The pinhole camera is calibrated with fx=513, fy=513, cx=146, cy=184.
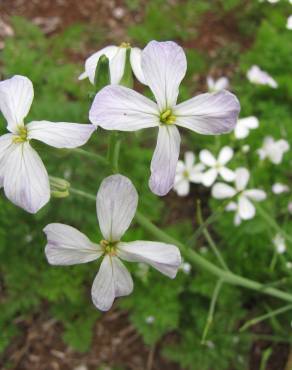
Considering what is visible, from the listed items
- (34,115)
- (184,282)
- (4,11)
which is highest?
(34,115)

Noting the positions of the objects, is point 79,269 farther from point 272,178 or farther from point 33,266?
point 272,178

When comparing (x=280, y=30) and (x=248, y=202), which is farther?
(x=280, y=30)

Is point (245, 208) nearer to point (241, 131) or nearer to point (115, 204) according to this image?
point (241, 131)

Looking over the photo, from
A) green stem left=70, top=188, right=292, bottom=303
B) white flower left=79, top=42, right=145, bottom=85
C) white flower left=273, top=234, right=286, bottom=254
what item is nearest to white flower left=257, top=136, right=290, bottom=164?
white flower left=273, top=234, right=286, bottom=254

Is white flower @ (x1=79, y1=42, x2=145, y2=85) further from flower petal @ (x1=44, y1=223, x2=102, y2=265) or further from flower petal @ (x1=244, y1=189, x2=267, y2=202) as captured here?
flower petal @ (x1=244, y1=189, x2=267, y2=202)

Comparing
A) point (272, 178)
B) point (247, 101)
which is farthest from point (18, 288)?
point (247, 101)

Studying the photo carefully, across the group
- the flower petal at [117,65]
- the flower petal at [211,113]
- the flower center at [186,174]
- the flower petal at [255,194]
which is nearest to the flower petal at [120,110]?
Answer: the flower petal at [211,113]
